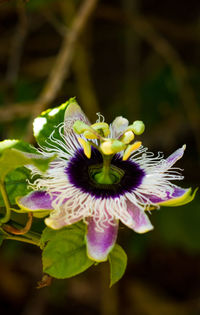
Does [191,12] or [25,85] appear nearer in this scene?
[25,85]

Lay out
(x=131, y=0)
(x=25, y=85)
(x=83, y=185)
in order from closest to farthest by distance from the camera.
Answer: (x=83, y=185), (x=25, y=85), (x=131, y=0)

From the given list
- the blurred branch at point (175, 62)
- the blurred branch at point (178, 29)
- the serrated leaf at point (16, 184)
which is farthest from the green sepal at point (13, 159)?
the blurred branch at point (178, 29)

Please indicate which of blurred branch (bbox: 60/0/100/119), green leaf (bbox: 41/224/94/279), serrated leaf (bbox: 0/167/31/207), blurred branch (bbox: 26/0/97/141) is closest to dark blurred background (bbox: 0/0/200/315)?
blurred branch (bbox: 60/0/100/119)

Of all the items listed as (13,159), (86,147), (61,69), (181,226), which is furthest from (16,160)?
(181,226)

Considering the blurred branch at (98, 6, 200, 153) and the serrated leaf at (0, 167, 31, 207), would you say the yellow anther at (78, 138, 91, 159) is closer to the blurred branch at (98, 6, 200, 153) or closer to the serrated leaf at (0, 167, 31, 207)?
the serrated leaf at (0, 167, 31, 207)

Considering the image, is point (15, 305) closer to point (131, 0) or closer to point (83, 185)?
point (131, 0)

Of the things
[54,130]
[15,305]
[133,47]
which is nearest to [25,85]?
[133,47]
